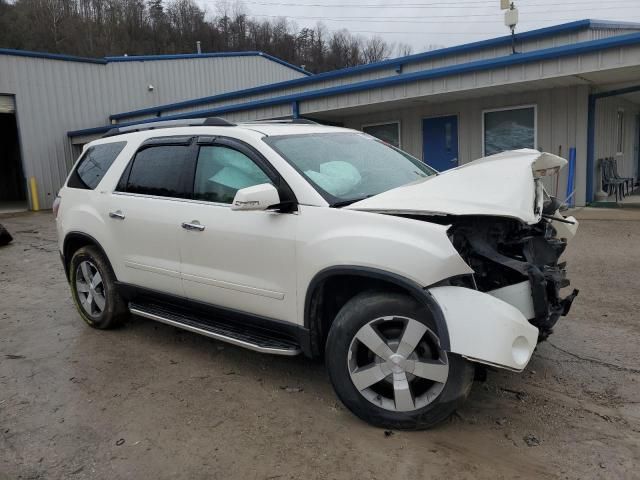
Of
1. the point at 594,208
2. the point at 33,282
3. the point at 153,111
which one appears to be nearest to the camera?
the point at 33,282

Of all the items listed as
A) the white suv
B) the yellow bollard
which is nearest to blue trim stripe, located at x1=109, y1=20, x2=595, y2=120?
the yellow bollard

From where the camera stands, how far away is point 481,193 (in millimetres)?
3094

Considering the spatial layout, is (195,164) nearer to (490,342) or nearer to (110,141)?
(110,141)

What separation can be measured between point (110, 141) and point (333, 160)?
7.82 ft

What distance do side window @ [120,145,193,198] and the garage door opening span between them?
940 inches

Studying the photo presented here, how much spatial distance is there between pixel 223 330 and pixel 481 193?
200 centimetres

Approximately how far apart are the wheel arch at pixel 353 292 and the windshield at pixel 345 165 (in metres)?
0.47

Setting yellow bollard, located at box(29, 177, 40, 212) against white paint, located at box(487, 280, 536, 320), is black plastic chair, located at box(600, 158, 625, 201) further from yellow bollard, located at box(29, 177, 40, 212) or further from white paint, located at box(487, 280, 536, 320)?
yellow bollard, located at box(29, 177, 40, 212)

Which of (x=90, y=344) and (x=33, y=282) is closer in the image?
(x=90, y=344)

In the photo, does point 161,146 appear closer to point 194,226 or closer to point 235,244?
point 194,226

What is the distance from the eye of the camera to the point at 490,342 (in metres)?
2.66

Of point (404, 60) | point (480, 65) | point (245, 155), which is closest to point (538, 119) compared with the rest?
point (480, 65)

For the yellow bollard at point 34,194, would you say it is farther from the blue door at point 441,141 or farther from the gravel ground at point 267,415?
the gravel ground at point 267,415

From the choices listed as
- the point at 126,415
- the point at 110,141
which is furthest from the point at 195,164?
the point at 126,415
